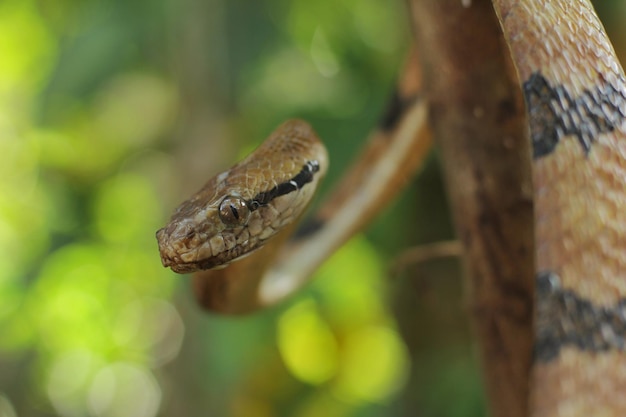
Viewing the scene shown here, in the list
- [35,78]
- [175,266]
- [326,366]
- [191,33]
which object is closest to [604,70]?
[175,266]

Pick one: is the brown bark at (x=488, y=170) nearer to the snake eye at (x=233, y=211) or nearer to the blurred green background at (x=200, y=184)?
the snake eye at (x=233, y=211)

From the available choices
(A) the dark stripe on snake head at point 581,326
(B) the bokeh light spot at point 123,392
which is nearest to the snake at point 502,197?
(A) the dark stripe on snake head at point 581,326

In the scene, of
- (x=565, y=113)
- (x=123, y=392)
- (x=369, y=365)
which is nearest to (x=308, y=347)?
(x=369, y=365)

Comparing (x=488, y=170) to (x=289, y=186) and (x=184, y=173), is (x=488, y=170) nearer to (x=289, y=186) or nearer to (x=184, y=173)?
(x=289, y=186)

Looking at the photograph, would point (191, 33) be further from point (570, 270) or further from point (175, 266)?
point (570, 270)

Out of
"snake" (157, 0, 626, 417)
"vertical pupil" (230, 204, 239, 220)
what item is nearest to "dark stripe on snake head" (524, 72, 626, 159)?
"snake" (157, 0, 626, 417)
